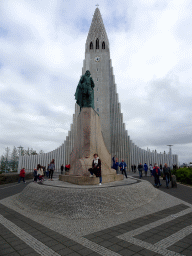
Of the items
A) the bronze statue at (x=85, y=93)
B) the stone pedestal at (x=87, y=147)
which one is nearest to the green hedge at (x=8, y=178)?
the stone pedestal at (x=87, y=147)

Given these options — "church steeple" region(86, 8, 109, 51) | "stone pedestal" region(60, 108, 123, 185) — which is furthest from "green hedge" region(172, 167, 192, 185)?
"church steeple" region(86, 8, 109, 51)

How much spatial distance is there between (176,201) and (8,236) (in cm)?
560

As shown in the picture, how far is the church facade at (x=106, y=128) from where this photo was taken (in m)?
35.0

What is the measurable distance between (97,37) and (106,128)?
2025 cm

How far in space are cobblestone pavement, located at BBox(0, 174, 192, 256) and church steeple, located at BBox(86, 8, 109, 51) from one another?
124ft

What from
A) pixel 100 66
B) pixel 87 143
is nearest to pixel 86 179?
pixel 87 143

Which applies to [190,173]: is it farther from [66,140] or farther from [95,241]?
[66,140]

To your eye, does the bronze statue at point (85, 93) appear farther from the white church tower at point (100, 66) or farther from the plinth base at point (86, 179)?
the white church tower at point (100, 66)

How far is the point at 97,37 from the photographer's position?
129 feet

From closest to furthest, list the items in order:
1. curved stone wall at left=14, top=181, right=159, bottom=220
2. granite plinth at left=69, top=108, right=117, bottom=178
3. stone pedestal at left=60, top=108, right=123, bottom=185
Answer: curved stone wall at left=14, top=181, right=159, bottom=220
stone pedestal at left=60, top=108, right=123, bottom=185
granite plinth at left=69, top=108, right=117, bottom=178

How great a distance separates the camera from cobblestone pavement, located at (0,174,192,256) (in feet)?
9.93

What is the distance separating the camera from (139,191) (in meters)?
6.29

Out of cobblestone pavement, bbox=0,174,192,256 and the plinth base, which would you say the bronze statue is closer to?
the plinth base

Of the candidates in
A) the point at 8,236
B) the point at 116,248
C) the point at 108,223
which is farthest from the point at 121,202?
the point at 8,236
